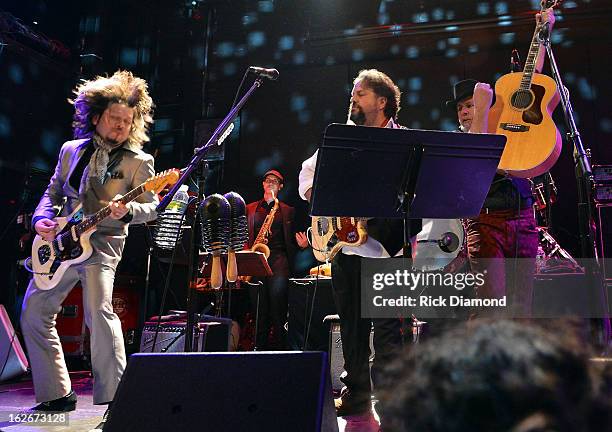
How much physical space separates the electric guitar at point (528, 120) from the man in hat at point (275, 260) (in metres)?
3.80

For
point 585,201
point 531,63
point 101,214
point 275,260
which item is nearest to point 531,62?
point 531,63

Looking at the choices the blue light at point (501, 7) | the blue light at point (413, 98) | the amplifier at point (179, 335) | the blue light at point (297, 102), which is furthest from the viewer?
the blue light at point (297, 102)

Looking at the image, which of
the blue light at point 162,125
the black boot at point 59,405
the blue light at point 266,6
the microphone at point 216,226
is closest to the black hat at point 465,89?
the microphone at point 216,226

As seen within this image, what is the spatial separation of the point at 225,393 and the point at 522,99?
10.3 ft

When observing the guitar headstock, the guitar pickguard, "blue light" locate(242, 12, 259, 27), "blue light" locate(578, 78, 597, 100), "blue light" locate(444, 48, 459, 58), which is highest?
"blue light" locate(242, 12, 259, 27)

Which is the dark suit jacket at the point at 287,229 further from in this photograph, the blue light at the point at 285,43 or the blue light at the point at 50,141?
the blue light at the point at 50,141

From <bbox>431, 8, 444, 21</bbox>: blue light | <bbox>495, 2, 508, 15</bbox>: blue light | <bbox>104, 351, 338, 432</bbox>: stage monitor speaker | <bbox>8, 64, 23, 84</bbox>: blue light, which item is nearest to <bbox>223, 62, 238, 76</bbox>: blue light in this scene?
<bbox>8, 64, 23, 84</bbox>: blue light

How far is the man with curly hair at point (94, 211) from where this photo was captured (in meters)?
3.50

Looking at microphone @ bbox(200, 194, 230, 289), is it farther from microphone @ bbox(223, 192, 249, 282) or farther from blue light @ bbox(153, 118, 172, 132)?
blue light @ bbox(153, 118, 172, 132)

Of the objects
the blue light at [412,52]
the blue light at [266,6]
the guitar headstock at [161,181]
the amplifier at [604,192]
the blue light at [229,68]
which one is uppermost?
the blue light at [266,6]

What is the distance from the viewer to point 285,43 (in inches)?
352

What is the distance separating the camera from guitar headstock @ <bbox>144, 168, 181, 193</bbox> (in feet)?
12.1

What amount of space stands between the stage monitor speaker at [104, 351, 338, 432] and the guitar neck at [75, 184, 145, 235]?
1992mm

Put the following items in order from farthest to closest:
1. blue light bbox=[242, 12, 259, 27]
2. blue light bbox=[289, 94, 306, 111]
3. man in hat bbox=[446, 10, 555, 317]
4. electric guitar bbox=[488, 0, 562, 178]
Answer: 1. blue light bbox=[242, 12, 259, 27]
2. blue light bbox=[289, 94, 306, 111]
3. electric guitar bbox=[488, 0, 562, 178]
4. man in hat bbox=[446, 10, 555, 317]
